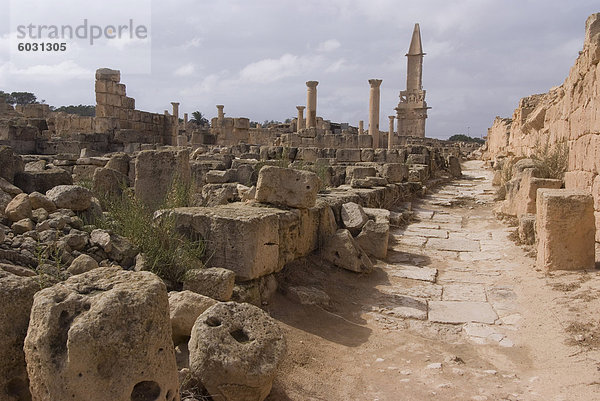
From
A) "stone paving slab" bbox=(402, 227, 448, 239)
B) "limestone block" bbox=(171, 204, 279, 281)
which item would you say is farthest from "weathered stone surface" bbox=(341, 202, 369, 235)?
"limestone block" bbox=(171, 204, 279, 281)

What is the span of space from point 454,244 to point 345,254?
2621 mm

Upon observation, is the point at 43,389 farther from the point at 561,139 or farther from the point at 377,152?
the point at 377,152

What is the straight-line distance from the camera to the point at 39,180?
605 centimetres

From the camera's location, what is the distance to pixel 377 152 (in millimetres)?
16391

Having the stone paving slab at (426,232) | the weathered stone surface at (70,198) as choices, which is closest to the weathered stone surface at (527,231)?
the stone paving slab at (426,232)

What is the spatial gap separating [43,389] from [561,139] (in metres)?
10.7

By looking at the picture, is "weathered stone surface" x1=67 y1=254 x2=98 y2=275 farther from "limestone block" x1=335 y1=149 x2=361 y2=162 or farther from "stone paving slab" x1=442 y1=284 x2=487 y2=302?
"limestone block" x1=335 y1=149 x2=361 y2=162

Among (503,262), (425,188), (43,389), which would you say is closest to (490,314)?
(503,262)

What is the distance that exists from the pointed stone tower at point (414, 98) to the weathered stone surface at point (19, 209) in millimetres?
39306

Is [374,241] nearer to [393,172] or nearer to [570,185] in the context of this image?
[570,185]

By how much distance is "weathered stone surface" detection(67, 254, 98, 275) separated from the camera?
324cm

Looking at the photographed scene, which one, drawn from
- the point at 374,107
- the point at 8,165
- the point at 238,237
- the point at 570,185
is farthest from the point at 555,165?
the point at 374,107

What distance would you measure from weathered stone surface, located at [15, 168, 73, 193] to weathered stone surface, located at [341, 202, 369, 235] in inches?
145

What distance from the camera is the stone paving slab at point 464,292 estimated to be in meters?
5.00
